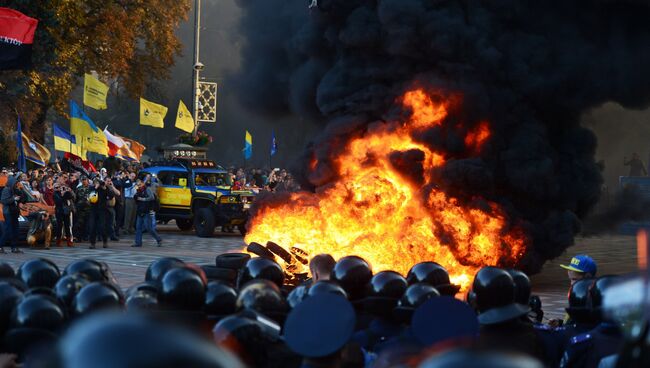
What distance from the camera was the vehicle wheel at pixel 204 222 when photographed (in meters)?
24.4

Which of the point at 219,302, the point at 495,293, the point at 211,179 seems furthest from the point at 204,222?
the point at 495,293

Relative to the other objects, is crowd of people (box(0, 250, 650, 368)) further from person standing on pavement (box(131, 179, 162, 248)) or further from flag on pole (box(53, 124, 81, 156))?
flag on pole (box(53, 124, 81, 156))

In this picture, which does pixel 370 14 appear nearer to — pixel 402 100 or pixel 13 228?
pixel 402 100

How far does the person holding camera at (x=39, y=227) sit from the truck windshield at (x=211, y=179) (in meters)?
5.94

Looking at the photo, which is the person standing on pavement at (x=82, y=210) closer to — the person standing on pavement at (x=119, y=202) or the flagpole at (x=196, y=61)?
the person standing on pavement at (x=119, y=202)

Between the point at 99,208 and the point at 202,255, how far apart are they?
2.97 m

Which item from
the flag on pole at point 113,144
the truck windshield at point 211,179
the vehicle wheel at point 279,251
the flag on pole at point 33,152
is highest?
the flag on pole at point 113,144

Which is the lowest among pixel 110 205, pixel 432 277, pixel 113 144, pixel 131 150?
pixel 432 277

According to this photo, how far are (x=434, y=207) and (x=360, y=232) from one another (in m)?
1.22

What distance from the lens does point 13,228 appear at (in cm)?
1881

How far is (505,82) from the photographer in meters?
14.9

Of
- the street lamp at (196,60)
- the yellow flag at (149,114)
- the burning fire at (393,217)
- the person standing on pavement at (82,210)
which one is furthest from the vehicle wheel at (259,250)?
the street lamp at (196,60)

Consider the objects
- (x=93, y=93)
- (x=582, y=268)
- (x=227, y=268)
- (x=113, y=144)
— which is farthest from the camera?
(x=113, y=144)

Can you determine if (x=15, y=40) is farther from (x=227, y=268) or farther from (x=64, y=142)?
(x=227, y=268)
